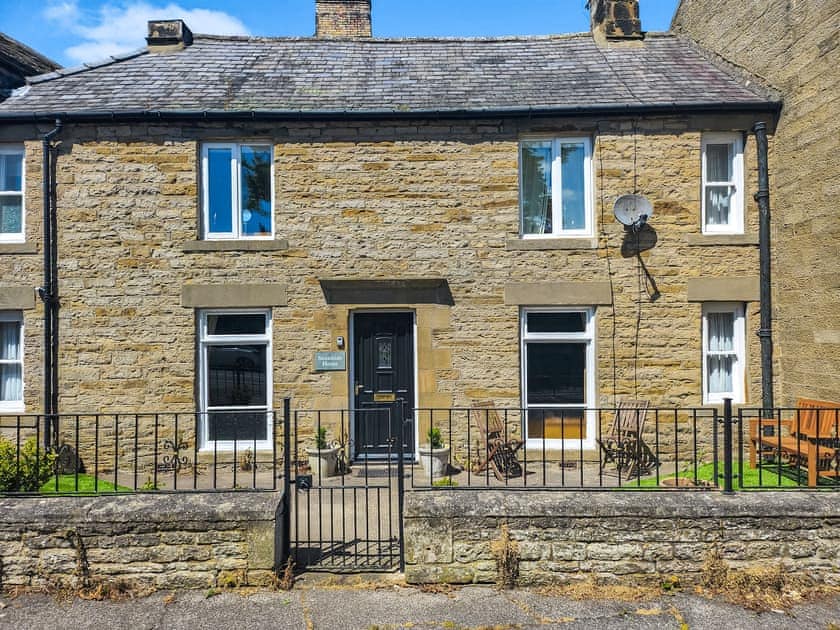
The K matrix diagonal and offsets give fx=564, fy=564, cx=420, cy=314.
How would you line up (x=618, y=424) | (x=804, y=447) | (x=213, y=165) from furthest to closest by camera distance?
(x=213, y=165), (x=618, y=424), (x=804, y=447)

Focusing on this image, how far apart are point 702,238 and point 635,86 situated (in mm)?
2705

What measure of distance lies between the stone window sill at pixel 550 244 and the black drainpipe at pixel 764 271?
8.03 feet

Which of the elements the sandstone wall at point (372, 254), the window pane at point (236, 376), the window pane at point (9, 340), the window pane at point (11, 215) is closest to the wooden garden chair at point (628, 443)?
the sandstone wall at point (372, 254)

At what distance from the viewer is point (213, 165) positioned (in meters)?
8.73

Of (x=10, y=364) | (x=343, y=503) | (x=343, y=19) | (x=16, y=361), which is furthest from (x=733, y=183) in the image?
(x=10, y=364)

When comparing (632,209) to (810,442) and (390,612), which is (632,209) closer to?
(810,442)

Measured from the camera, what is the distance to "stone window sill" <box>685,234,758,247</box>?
8430mm

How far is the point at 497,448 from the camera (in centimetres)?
781

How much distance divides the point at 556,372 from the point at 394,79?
18.4 ft

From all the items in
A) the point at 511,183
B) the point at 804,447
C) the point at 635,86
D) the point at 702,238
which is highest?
the point at 635,86

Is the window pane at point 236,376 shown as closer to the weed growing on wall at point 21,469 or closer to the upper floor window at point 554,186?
the weed growing on wall at point 21,469

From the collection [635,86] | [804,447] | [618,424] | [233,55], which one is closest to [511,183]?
[635,86]

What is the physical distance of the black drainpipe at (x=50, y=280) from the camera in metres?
8.35

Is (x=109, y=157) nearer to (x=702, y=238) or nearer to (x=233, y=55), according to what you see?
(x=233, y=55)
